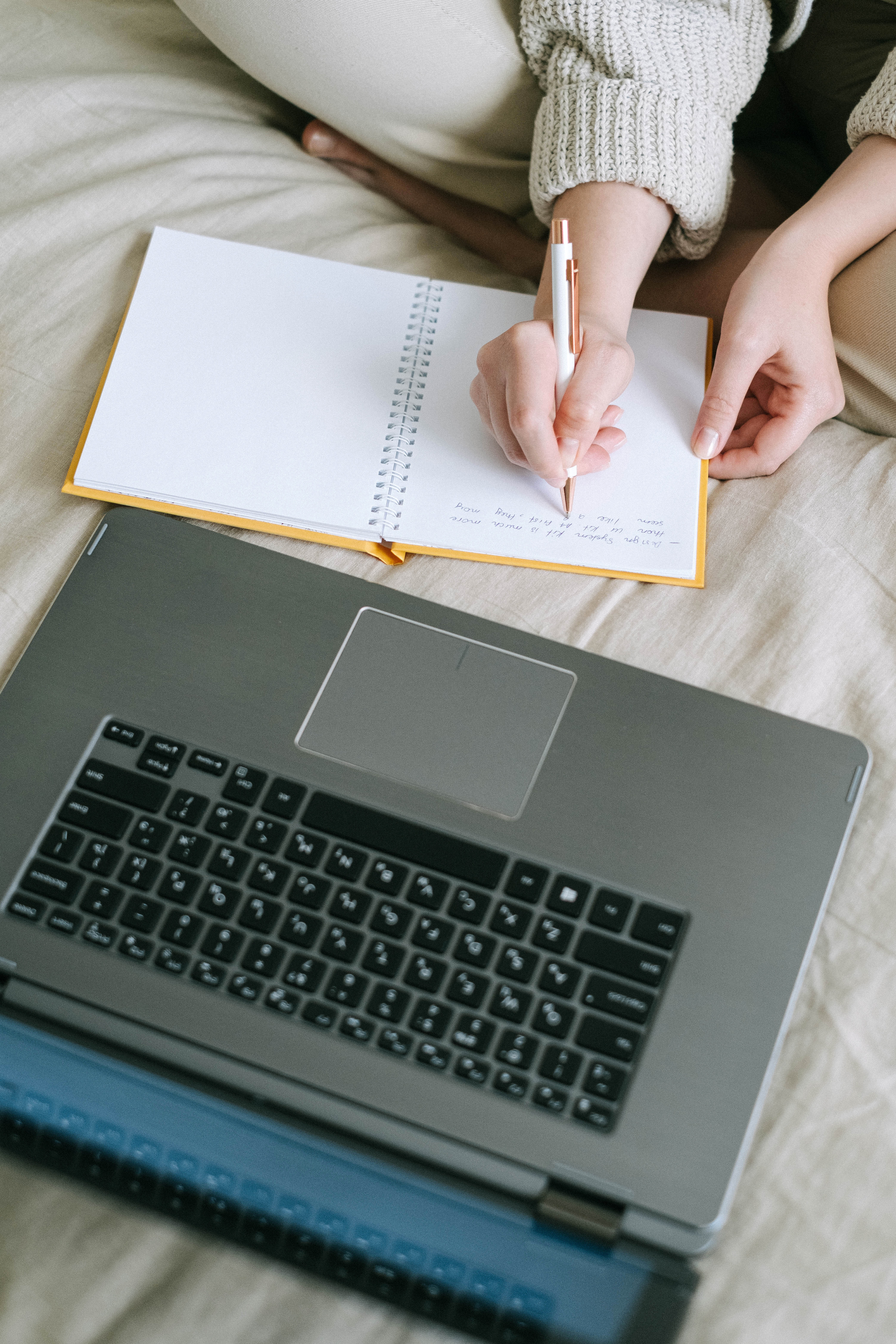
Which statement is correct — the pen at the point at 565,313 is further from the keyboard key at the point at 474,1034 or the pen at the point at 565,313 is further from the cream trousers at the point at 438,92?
the keyboard key at the point at 474,1034

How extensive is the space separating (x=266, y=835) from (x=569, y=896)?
0.14m

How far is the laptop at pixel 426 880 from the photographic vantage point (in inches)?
16.6

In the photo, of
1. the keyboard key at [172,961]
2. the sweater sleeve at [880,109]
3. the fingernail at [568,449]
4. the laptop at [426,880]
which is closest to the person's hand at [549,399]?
the fingernail at [568,449]

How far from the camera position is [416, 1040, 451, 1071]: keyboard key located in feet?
1.40

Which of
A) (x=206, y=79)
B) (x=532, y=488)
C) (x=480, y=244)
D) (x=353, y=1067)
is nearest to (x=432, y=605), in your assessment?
(x=532, y=488)

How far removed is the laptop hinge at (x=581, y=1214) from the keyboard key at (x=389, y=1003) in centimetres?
9

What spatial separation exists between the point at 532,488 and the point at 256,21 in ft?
1.22

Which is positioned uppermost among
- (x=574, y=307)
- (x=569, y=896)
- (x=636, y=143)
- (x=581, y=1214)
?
(x=636, y=143)

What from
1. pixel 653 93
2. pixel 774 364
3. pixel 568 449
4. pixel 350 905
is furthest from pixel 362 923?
pixel 653 93

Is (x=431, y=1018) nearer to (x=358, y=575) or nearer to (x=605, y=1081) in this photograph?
(x=605, y=1081)

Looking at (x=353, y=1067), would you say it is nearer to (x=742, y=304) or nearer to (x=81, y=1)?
(x=742, y=304)

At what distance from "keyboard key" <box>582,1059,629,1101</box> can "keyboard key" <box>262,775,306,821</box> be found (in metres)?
0.17

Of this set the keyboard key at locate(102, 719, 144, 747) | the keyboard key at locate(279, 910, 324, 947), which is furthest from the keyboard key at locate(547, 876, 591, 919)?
Answer: the keyboard key at locate(102, 719, 144, 747)

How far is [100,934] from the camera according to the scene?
45 centimetres
